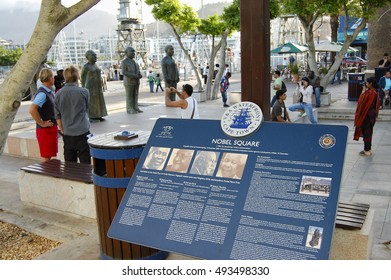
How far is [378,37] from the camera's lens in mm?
19828

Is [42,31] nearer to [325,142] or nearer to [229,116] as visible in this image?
[229,116]

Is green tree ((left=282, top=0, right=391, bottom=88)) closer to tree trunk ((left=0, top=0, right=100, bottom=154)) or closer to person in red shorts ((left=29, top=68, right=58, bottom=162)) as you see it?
person in red shorts ((left=29, top=68, right=58, bottom=162))

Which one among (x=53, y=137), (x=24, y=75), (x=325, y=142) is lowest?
(x=53, y=137)

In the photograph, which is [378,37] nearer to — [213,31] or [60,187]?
[213,31]

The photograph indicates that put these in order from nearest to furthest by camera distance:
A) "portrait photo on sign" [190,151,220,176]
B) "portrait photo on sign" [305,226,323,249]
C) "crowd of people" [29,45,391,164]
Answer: "portrait photo on sign" [305,226,323,249]
"portrait photo on sign" [190,151,220,176]
"crowd of people" [29,45,391,164]

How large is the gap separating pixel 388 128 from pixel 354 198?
656cm

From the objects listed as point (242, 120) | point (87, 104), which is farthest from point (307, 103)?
point (242, 120)

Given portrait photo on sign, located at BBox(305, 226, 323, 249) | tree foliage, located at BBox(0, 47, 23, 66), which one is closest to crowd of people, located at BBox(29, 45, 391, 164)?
portrait photo on sign, located at BBox(305, 226, 323, 249)

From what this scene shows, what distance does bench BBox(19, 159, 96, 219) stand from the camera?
16.9 feet

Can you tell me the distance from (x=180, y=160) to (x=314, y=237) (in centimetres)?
117

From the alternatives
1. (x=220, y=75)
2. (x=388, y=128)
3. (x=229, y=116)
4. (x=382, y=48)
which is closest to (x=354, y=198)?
(x=229, y=116)

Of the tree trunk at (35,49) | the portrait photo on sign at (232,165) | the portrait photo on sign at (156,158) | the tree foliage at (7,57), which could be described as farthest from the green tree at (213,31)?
the tree foliage at (7,57)

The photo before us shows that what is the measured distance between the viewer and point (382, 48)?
64.7 ft

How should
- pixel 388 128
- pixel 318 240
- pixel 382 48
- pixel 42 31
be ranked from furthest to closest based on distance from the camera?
pixel 382 48
pixel 388 128
pixel 42 31
pixel 318 240
